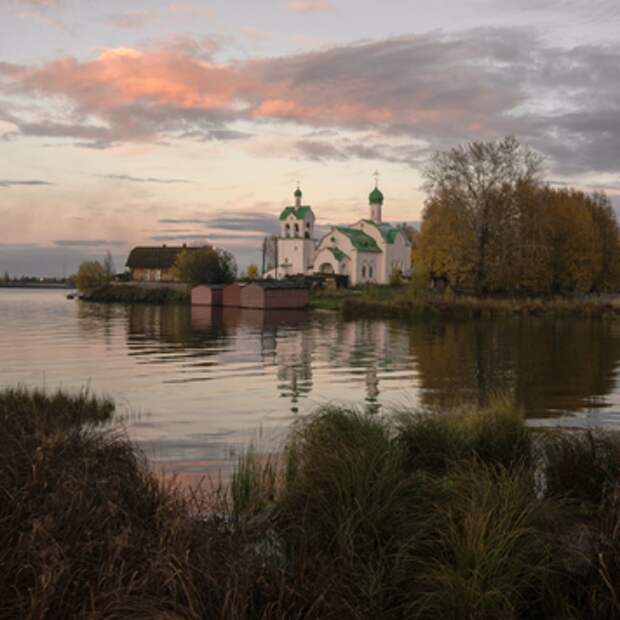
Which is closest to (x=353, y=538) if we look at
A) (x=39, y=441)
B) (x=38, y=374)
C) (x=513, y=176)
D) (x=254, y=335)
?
(x=39, y=441)

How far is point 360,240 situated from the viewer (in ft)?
391

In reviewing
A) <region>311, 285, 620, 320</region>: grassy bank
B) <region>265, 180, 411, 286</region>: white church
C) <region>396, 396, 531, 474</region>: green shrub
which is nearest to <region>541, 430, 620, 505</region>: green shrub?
<region>396, 396, 531, 474</region>: green shrub

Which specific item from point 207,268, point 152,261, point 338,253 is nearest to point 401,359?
point 207,268

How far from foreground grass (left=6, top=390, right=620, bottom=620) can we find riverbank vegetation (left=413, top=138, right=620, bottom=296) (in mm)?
57694

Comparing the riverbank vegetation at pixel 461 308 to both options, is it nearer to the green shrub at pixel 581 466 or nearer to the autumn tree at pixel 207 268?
the autumn tree at pixel 207 268

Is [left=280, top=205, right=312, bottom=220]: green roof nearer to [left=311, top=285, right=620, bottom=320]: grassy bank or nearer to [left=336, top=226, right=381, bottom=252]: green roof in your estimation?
[left=336, top=226, right=381, bottom=252]: green roof

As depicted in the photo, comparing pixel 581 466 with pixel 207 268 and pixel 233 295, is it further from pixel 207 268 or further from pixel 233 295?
pixel 207 268

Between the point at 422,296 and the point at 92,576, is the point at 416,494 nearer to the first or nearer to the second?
the point at 92,576

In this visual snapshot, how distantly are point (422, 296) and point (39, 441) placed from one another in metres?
55.1

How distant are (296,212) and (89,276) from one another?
34228 millimetres

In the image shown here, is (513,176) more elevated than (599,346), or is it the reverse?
(513,176)

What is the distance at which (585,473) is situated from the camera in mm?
9383

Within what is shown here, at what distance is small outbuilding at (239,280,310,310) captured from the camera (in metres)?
75.7

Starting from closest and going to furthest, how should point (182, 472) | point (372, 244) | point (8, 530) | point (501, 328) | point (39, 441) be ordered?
point (8, 530)
point (39, 441)
point (182, 472)
point (501, 328)
point (372, 244)
